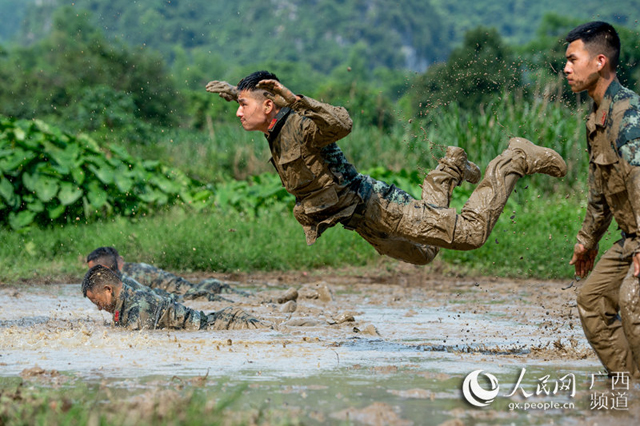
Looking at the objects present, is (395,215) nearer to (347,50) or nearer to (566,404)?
(566,404)

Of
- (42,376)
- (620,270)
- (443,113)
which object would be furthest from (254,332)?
(443,113)

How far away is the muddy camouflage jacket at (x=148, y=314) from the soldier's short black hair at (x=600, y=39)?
366cm

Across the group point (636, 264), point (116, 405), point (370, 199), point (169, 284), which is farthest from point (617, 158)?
point (169, 284)

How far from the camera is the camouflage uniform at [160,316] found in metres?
6.59

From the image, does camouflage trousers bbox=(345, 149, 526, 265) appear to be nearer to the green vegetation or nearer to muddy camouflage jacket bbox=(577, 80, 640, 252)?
muddy camouflage jacket bbox=(577, 80, 640, 252)

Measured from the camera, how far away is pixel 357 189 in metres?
5.56

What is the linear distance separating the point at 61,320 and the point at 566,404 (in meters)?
4.69

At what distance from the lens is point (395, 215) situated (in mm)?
5551

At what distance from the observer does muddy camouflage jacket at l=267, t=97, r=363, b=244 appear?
17.1 feet

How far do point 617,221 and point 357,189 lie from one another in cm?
168

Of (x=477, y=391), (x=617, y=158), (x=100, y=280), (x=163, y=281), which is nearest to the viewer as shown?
(x=477, y=391)

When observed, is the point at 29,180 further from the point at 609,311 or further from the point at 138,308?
the point at 609,311

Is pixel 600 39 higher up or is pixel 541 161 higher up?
pixel 600 39

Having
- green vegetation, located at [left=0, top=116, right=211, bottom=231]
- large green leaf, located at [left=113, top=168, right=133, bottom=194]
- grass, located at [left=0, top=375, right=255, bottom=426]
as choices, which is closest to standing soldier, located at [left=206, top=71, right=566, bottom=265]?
grass, located at [left=0, top=375, right=255, bottom=426]
